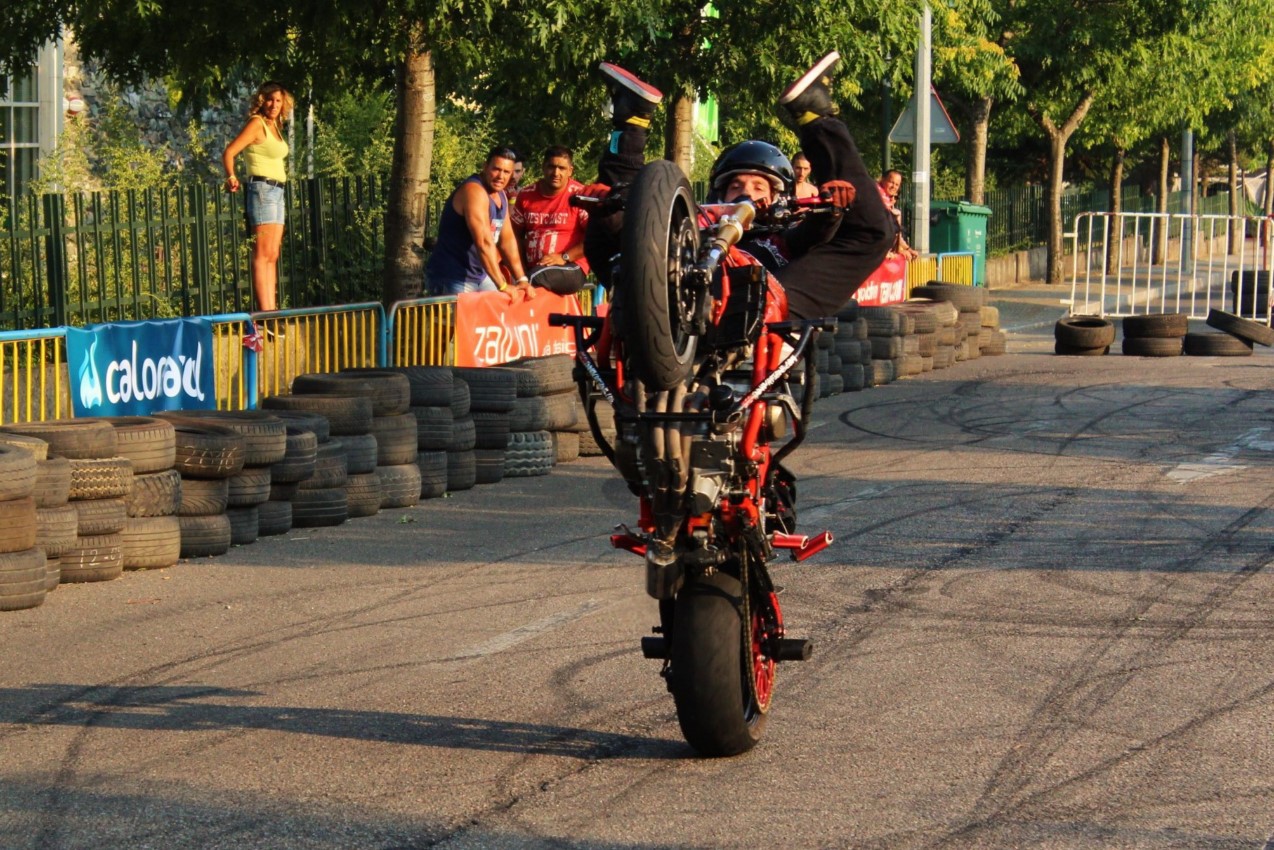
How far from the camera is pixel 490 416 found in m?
12.5

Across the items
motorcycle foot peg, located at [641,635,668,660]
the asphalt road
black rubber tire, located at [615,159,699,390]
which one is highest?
black rubber tire, located at [615,159,699,390]

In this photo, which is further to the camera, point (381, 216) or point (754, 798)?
Result: point (381, 216)

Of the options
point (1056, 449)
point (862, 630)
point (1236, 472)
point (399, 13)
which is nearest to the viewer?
point (862, 630)

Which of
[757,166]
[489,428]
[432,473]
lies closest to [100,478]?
[432,473]

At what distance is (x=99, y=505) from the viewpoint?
30.4ft

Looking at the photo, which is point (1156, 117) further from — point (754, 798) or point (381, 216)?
point (754, 798)

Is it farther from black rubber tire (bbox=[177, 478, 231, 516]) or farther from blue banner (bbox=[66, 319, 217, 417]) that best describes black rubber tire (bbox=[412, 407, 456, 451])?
black rubber tire (bbox=[177, 478, 231, 516])

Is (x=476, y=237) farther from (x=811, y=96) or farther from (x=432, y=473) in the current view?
(x=811, y=96)

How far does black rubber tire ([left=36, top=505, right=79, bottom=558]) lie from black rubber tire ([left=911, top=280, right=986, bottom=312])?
13556mm

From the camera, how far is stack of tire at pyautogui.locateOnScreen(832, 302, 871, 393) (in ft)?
58.4

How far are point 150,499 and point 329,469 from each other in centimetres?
144

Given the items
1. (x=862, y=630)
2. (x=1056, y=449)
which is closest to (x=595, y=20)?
(x=1056, y=449)

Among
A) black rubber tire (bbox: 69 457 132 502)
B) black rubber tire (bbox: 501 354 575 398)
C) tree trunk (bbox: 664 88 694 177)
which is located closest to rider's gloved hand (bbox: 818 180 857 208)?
black rubber tire (bbox: 69 457 132 502)

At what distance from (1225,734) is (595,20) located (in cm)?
1095
